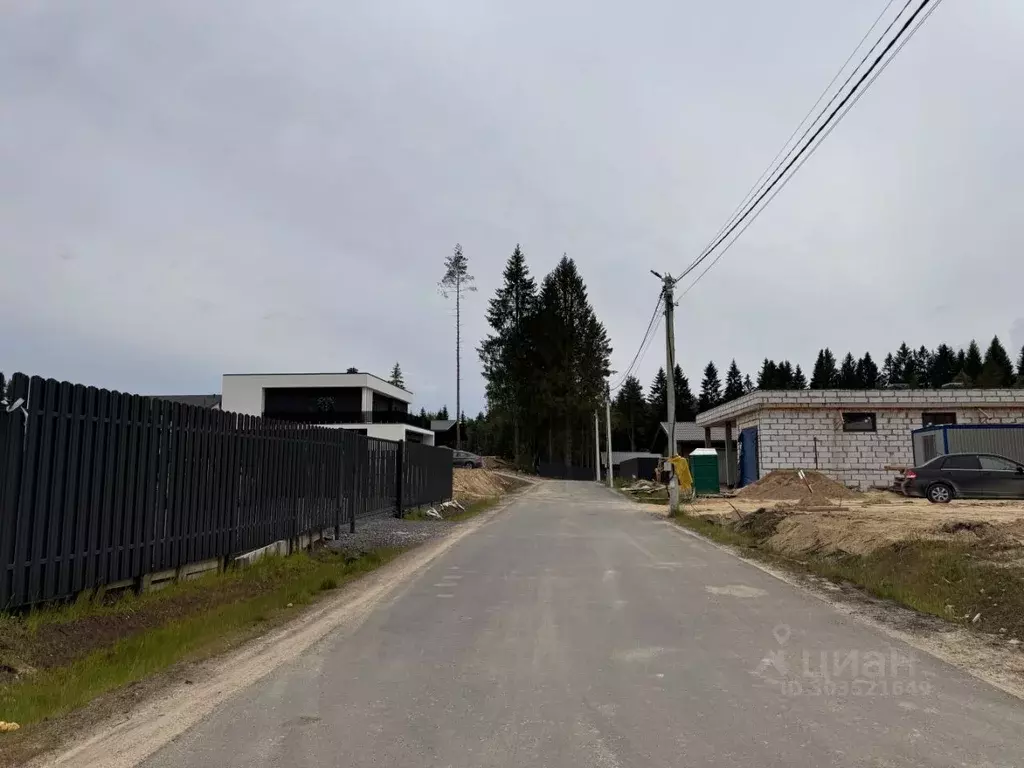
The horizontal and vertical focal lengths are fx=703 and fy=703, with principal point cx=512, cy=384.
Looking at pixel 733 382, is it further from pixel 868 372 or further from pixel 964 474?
pixel 964 474

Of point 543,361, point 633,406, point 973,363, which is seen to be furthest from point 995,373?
point 543,361

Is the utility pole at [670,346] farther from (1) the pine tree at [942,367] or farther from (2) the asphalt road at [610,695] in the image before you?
(1) the pine tree at [942,367]

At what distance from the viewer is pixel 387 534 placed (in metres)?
16.1

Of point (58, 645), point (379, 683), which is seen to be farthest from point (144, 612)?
point (379, 683)

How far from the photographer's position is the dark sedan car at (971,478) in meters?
21.1

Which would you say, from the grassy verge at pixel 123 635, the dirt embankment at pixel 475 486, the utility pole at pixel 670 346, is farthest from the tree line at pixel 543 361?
the grassy verge at pixel 123 635

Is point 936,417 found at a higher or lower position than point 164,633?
higher

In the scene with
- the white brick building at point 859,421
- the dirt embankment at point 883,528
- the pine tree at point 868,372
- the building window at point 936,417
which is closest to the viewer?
the dirt embankment at point 883,528

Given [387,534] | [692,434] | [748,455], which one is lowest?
[387,534]

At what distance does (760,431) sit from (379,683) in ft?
96.7

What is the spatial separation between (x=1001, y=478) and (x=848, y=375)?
123797 mm

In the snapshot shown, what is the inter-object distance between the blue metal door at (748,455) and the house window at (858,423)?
3918 mm

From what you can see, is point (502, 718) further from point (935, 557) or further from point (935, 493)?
point (935, 493)

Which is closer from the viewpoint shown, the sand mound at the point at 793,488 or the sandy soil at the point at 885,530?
the sandy soil at the point at 885,530
